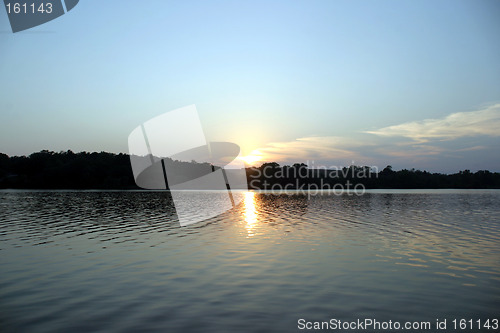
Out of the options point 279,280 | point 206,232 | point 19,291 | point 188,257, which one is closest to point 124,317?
point 19,291

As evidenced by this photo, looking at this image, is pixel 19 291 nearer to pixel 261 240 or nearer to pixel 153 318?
pixel 153 318

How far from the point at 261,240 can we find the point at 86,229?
1705 cm

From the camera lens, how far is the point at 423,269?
19062 millimetres

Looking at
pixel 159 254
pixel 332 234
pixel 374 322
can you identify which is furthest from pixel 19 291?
pixel 332 234

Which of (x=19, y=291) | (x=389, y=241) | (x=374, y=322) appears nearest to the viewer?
(x=374, y=322)

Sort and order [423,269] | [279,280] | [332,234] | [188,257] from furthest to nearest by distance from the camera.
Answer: [332,234] < [188,257] < [423,269] < [279,280]

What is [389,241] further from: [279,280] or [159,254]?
[159,254]

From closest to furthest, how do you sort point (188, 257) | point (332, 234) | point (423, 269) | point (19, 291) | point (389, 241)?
point (19, 291) → point (423, 269) → point (188, 257) → point (389, 241) → point (332, 234)

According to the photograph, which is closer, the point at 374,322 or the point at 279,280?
the point at 374,322

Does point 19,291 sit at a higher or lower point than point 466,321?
higher

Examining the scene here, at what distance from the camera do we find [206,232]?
3316 centimetres

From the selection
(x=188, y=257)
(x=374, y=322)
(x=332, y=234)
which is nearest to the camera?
(x=374, y=322)

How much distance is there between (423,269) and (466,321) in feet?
24.0

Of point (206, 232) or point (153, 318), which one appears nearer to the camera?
point (153, 318)
